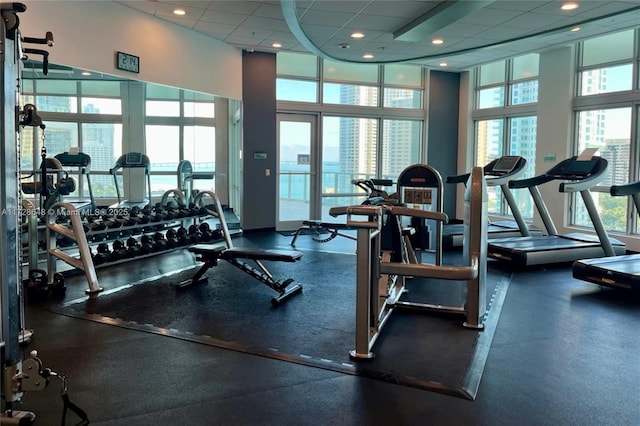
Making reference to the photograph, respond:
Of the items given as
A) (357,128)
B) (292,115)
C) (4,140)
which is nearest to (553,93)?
(357,128)

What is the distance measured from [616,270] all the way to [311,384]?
366 cm

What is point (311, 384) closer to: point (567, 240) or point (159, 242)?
point (159, 242)

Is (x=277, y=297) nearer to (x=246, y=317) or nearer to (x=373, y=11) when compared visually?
(x=246, y=317)

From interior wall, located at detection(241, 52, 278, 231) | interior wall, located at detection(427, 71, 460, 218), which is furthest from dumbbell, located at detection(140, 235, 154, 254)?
interior wall, located at detection(427, 71, 460, 218)

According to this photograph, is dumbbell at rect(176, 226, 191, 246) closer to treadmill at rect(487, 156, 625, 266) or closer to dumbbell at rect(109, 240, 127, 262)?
dumbbell at rect(109, 240, 127, 262)

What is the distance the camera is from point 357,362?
124 inches

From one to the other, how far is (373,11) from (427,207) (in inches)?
98.8

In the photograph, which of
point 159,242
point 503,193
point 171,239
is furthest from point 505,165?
point 159,242

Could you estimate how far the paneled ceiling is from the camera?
5672 mm

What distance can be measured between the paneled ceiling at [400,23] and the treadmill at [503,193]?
181 cm

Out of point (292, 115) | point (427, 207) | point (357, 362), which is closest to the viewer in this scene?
point (357, 362)

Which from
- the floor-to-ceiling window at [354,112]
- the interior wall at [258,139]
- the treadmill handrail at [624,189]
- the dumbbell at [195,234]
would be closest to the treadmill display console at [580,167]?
the treadmill handrail at [624,189]

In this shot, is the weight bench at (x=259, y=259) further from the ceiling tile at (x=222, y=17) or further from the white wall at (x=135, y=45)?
the ceiling tile at (x=222, y=17)

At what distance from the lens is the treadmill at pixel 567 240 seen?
5.72 meters
